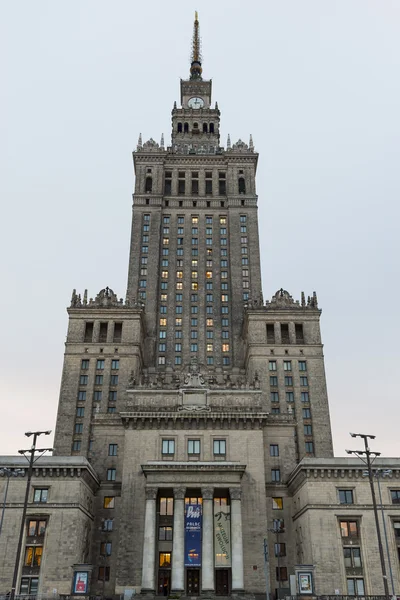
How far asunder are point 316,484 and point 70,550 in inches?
1277

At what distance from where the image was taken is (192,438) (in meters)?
83.7

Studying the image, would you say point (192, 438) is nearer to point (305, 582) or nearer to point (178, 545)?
point (178, 545)

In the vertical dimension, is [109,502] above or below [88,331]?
below

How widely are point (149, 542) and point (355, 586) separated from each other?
85.2ft

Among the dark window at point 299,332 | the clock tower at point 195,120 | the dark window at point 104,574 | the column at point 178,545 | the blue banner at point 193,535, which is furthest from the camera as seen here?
the clock tower at point 195,120

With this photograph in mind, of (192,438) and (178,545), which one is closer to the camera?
(178,545)

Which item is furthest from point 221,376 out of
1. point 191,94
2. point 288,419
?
point 191,94

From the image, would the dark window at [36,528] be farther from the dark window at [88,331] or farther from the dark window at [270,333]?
the dark window at [270,333]

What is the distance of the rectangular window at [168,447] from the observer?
3265 inches

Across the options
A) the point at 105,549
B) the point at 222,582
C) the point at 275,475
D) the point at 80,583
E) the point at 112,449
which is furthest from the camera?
the point at 112,449

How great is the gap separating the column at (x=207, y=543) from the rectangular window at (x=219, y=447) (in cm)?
675

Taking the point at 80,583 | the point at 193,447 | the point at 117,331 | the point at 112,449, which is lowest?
the point at 80,583

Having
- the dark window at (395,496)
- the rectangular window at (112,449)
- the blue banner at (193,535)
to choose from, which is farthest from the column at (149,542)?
the dark window at (395,496)

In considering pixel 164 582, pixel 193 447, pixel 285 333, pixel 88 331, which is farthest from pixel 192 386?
pixel 88 331
